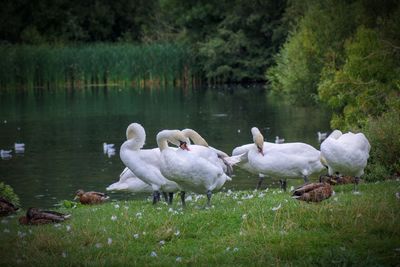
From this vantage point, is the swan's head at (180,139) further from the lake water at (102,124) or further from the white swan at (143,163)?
the lake water at (102,124)

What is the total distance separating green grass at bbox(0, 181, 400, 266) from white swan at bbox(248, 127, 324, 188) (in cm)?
283

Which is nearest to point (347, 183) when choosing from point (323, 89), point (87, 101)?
point (323, 89)

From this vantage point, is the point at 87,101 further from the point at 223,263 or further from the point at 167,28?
the point at 223,263

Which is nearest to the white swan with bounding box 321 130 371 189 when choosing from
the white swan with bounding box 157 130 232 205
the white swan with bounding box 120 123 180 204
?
the white swan with bounding box 157 130 232 205

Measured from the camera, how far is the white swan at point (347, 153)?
14133 millimetres

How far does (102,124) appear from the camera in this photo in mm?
42156

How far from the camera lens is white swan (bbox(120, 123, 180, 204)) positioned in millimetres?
14570

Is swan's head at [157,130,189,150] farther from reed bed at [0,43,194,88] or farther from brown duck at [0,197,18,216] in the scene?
reed bed at [0,43,194,88]

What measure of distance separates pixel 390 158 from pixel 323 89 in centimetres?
999

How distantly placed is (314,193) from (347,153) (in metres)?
2.06

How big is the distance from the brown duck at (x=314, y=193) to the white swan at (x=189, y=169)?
4.89ft

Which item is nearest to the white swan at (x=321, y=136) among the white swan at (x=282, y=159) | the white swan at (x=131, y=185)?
the white swan at (x=282, y=159)

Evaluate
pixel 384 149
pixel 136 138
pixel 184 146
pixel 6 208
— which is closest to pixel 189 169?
pixel 184 146

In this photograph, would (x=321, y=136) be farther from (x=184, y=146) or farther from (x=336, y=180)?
(x=184, y=146)
